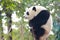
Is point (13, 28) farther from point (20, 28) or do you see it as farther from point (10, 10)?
point (10, 10)

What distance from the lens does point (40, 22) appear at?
0.95 meters

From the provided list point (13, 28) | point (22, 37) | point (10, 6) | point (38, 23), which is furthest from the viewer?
point (13, 28)

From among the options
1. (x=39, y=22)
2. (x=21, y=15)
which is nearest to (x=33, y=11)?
(x=39, y=22)

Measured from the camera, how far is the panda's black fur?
0.89 m

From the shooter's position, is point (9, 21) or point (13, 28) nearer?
point (9, 21)

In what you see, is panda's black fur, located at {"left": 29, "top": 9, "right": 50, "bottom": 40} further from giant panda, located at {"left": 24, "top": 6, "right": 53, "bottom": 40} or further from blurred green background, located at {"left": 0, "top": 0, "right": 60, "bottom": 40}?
blurred green background, located at {"left": 0, "top": 0, "right": 60, "bottom": 40}

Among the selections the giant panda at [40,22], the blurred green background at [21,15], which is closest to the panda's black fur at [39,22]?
the giant panda at [40,22]

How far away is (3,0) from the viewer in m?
1.26

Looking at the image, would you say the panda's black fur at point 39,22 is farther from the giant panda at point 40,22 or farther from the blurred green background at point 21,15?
the blurred green background at point 21,15

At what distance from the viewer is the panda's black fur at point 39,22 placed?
2.92 ft

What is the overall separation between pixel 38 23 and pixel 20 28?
424 millimetres

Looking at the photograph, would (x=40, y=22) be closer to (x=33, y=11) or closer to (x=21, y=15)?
(x=33, y=11)

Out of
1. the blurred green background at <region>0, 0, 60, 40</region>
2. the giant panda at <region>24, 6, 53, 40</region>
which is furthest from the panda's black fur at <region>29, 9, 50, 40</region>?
the blurred green background at <region>0, 0, 60, 40</region>

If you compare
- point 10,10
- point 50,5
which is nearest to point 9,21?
point 10,10
